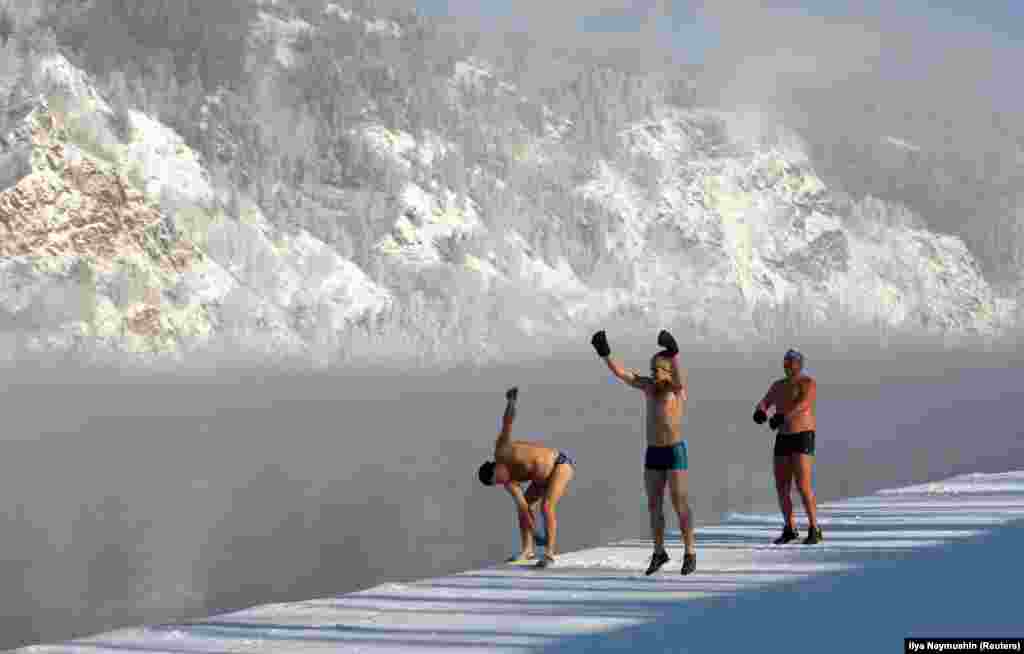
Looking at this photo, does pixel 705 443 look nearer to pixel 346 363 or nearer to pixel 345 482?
pixel 345 482

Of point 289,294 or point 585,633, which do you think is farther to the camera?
point 289,294

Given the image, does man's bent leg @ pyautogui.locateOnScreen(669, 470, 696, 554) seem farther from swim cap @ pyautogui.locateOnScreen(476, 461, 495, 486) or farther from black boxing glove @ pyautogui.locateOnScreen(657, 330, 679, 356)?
swim cap @ pyautogui.locateOnScreen(476, 461, 495, 486)

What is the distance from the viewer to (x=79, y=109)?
567 feet

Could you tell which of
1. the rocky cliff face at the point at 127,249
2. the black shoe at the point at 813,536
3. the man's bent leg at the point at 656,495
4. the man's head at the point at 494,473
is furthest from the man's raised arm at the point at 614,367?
the rocky cliff face at the point at 127,249

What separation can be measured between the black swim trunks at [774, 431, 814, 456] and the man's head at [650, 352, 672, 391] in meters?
1.78

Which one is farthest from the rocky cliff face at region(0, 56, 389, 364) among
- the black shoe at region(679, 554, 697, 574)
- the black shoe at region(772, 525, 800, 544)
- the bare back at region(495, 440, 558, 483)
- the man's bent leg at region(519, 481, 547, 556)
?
the black shoe at region(679, 554, 697, 574)

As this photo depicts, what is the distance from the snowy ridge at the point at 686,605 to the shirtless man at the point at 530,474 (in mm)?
471

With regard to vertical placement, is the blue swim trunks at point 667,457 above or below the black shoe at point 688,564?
above

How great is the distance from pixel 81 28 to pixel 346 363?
5688 cm

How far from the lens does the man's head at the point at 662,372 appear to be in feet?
37.7

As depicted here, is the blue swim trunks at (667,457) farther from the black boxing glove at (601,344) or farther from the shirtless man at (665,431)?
the black boxing glove at (601,344)

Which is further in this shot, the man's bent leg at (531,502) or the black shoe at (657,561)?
the man's bent leg at (531,502)

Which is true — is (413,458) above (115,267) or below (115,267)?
below

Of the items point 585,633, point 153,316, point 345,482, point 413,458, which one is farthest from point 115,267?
point 585,633
